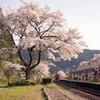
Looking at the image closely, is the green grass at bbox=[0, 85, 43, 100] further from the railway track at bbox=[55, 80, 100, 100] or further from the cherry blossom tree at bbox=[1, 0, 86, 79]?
the cherry blossom tree at bbox=[1, 0, 86, 79]

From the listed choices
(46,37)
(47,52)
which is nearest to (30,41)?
(46,37)

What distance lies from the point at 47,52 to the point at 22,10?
9201 mm

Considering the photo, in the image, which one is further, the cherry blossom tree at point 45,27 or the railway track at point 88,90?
the cherry blossom tree at point 45,27

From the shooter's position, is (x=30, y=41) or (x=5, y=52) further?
(x=5, y=52)

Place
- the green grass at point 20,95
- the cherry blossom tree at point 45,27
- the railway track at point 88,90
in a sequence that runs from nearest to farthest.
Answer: the green grass at point 20,95 < the railway track at point 88,90 < the cherry blossom tree at point 45,27

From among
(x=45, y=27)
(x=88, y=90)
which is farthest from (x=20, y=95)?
(x=45, y=27)

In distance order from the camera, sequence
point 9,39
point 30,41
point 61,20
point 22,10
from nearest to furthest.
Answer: point 30,41 → point 22,10 → point 61,20 → point 9,39

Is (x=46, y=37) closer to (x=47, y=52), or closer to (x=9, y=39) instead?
(x=47, y=52)

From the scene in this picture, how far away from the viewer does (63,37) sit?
2452 cm

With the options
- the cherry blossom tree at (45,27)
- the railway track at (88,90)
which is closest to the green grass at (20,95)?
the railway track at (88,90)

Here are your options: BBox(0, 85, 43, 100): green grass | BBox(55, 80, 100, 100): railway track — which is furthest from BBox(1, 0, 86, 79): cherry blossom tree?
BBox(0, 85, 43, 100): green grass

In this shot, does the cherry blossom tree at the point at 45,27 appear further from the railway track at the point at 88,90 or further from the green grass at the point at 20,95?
the green grass at the point at 20,95

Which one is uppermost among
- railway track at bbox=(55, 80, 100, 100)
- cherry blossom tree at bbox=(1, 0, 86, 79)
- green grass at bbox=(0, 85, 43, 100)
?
cherry blossom tree at bbox=(1, 0, 86, 79)

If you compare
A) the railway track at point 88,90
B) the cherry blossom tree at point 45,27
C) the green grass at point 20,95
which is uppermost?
the cherry blossom tree at point 45,27
